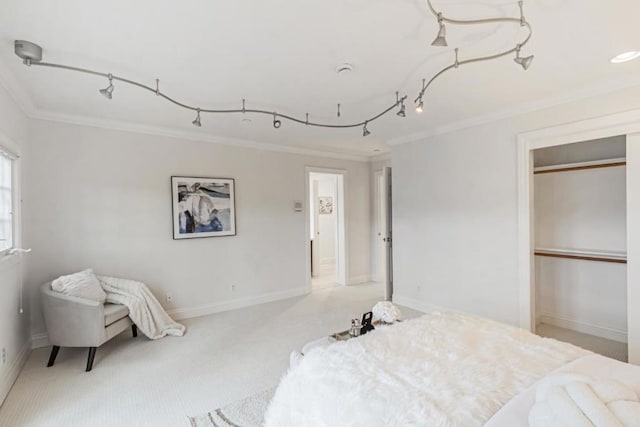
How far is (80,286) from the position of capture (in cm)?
292

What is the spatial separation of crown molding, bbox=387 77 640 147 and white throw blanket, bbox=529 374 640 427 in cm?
265

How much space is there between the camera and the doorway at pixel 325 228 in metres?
5.70

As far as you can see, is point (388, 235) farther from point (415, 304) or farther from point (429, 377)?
point (429, 377)

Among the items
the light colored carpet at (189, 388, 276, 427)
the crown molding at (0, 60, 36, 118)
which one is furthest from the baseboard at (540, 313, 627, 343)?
the crown molding at (0, 60, 36, 118)

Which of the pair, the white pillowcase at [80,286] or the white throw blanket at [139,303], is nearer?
the white pillowcase at [80,286]

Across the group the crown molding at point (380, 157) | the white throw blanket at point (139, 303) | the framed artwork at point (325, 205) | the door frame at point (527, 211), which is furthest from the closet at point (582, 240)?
the framed artwork at point (325, 205)

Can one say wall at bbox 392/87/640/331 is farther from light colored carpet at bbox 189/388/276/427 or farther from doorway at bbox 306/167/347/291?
light colored carpet at bbox 189/388/276/427

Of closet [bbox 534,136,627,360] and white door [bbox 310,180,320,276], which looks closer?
closet [bbox 534,136,627,360]

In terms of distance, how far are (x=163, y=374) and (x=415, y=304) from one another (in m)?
3.08

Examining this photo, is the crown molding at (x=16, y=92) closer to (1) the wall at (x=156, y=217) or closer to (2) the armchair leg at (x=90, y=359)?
(1) the wall at (x=156, y=217)

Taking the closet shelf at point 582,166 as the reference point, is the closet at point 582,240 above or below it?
below

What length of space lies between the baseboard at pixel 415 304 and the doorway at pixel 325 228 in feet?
4.45

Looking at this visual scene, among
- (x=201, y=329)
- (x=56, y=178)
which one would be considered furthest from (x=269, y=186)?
(x=56, y=178)

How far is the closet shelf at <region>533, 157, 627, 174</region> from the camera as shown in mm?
3254
